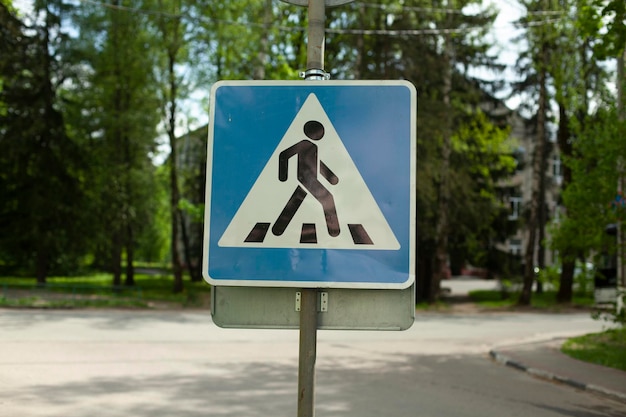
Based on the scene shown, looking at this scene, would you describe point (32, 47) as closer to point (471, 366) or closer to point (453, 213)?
point (453, 213)

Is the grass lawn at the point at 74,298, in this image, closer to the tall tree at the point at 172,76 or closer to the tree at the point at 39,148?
the tree at the point at 39,148

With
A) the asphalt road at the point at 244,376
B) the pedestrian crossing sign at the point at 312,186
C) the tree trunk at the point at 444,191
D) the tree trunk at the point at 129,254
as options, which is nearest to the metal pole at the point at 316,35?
the pedestrian crossing sign at the point at 312,186

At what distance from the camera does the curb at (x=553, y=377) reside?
35.3 ft

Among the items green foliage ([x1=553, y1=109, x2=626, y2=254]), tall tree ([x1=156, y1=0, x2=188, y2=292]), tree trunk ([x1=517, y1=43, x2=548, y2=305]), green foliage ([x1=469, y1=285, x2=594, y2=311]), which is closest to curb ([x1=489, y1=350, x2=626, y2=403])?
green foliage ([x1=553, y1=109, x2=626, y2=254])

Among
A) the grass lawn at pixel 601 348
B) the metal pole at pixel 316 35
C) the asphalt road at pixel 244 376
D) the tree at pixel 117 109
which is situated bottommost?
the grass lawn at pixel 601 348

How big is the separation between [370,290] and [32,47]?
32.8 meters

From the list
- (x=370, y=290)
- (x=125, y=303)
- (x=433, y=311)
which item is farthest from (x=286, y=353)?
(x=433, y=311)

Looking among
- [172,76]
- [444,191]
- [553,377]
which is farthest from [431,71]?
[553,377]

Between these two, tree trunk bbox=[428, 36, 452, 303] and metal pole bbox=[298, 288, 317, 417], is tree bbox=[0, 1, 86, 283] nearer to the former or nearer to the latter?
tree trunk bbox=[428, 36, 452, 303]

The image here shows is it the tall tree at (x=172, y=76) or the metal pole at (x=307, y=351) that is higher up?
the tall tree at (x=172, y=76)

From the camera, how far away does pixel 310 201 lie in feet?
9.45

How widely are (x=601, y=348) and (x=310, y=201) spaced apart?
1561 cm

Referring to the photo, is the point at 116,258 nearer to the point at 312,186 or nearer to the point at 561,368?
the point at 561,368

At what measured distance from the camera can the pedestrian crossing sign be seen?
9.36ft
